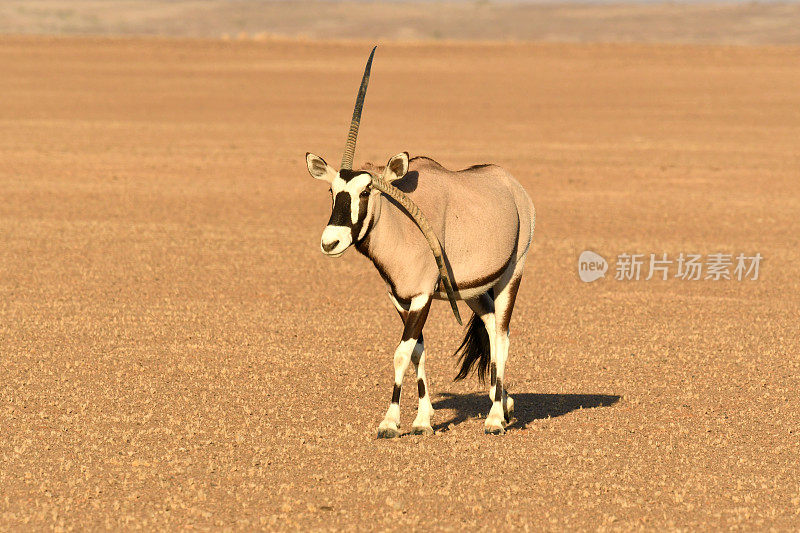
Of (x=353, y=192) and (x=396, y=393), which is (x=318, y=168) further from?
(x=396, y=393)

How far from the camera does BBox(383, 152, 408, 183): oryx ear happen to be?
697 centimetres

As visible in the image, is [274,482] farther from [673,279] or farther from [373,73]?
[373,73]

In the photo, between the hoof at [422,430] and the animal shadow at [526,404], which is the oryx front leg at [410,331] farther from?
the animal shadow at [526,404]

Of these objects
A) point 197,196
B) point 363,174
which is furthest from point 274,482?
point 197,196

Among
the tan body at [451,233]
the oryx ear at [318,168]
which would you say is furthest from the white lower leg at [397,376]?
the oryx ear at [318,168]

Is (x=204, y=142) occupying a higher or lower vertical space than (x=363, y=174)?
lower

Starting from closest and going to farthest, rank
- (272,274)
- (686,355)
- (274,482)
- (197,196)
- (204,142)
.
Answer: (274,482), (686,355), (272,274), (197,196), (204,142)

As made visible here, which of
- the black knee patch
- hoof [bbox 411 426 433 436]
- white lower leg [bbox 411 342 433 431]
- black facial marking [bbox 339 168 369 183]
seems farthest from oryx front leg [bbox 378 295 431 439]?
black facial marking [bbox 339 168 369 183]

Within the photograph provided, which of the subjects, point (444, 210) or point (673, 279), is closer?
point (444, 210)

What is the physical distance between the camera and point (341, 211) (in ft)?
22.8

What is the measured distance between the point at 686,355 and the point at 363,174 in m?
4.51

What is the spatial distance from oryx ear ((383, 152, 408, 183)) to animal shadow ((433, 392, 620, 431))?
6.39ft

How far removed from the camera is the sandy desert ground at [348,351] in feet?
22.0

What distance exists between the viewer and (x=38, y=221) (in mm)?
17859
